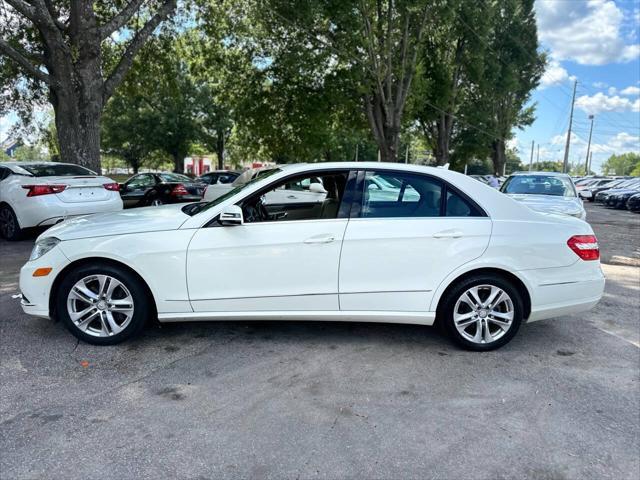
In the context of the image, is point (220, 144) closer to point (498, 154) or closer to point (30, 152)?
point (30, 152)

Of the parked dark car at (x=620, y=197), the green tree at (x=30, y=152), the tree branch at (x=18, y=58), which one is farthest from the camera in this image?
the parked dark car at (x=620, y=197)

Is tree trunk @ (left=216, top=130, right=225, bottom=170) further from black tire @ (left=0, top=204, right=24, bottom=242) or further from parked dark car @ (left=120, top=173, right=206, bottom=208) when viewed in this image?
black tire @ (left=0, top=204, right=24, bottom=242)

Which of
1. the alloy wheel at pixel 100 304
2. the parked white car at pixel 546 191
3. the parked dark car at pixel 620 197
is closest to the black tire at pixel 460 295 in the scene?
the alloy wheel at pixel 100 304

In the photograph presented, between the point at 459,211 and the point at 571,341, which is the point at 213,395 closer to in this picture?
the point at 459,211

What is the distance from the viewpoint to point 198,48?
61.2ft

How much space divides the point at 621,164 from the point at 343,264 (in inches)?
7051

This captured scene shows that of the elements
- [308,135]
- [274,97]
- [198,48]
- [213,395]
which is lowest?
[213,395]

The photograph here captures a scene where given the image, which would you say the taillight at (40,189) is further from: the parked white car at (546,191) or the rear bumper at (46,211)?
the parked white car at (546,191)

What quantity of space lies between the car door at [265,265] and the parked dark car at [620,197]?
23.7 meters

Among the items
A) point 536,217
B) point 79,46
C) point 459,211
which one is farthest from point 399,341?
point 79,46

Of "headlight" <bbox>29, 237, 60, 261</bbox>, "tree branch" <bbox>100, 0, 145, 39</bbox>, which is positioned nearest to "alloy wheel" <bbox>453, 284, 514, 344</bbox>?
"headlight" <bbox>29, 237, 60, 261</bbox>

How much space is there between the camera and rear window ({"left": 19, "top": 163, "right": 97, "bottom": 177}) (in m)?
7.89

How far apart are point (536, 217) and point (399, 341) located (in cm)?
161

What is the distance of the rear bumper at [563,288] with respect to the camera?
372 cm
